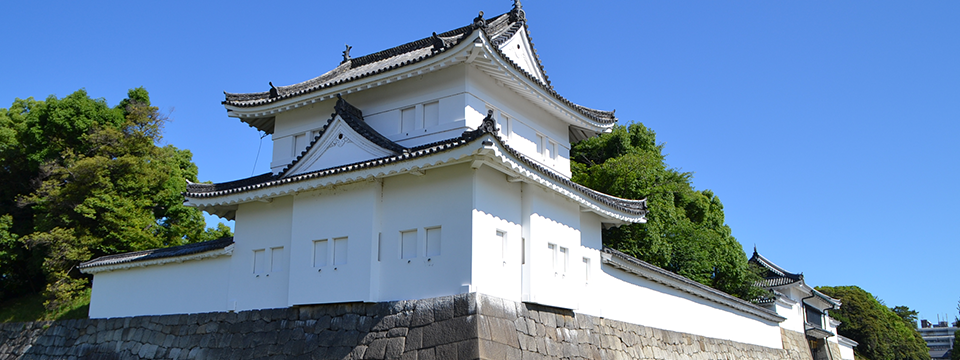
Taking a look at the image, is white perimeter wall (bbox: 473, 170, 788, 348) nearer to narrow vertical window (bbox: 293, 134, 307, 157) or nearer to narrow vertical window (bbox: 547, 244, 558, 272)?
narrow vertical window (bbox: 547, 244, 558, 272)

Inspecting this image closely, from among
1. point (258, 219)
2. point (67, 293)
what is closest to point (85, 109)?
point (67, 293)

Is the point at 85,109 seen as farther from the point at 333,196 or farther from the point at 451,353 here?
the point at 451,353

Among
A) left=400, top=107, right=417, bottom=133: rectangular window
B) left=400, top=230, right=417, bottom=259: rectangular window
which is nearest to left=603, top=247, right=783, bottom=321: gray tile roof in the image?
left=400, top=230, right=417, bottom=259: rectangular window

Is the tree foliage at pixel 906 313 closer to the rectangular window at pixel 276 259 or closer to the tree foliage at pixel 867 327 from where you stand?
the tree foliage at pixel 867 327

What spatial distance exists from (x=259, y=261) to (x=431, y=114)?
4640 millimetres

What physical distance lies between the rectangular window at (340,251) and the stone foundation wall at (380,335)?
80 centimetres

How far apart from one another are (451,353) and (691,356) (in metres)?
8.21

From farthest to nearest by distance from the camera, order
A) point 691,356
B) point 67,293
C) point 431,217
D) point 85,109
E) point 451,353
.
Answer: point 85,109
point 67,293
point 691,356
point 431,217
point 451,353

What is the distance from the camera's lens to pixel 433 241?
11375mm

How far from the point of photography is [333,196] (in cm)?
1249

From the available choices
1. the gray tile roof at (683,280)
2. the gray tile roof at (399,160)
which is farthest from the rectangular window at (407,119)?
the gray tile roof at (683,280)

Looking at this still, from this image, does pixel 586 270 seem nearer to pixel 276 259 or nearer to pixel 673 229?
pixel 276 259

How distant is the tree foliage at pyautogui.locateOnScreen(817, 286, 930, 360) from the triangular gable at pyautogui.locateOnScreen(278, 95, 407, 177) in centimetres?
3961

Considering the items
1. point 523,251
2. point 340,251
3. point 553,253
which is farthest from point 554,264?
point 340,251
